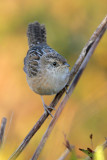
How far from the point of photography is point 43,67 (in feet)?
9.77

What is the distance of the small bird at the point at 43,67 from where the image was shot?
2.69m

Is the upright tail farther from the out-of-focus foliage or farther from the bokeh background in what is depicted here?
the out-of-focus foliage

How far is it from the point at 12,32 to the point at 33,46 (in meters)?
2.28

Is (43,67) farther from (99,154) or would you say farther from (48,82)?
(99,154)

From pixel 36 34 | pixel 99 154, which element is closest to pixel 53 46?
pixel 36 34

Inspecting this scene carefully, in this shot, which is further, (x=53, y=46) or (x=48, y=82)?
(x=53, y=46)

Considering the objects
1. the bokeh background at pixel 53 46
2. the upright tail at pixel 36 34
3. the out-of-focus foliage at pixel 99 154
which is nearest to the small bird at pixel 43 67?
the upright tail at pixel 36 34

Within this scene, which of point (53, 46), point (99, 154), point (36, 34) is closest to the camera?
point (99, 154)

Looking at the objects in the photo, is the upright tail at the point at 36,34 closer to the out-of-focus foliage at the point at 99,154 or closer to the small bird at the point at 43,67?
the small bird at the point at 43,67

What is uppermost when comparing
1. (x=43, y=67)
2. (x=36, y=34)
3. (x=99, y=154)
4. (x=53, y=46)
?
(x=53, y=46)

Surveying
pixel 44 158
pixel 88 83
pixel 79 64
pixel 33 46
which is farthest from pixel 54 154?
pixel 88 83

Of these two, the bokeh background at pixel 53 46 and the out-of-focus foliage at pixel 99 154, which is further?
the bokeh background at pixel 53 46

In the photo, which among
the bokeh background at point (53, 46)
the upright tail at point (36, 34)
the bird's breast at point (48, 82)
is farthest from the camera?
the bokeh background at point (53, 46)

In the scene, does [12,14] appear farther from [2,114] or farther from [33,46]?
[33,46]
